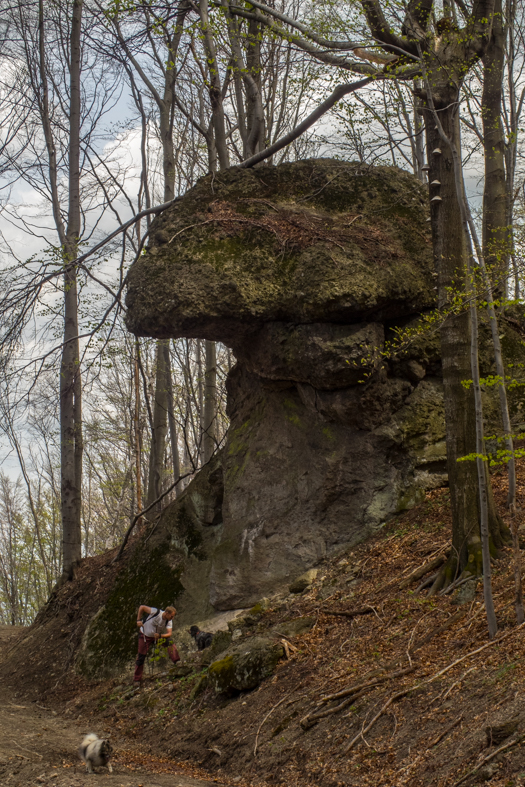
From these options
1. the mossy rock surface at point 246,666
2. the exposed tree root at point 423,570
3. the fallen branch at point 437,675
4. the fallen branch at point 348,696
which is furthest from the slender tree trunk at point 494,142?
the fallen branch at point 348,696

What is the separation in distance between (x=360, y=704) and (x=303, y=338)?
5048 mm

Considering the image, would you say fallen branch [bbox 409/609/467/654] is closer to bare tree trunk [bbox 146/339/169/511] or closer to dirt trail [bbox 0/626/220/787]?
dirt trail [bbox 0/626/220/787]

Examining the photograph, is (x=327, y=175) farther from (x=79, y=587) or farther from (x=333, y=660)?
(x=79, y=587)

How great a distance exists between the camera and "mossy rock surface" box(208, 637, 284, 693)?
6.25m

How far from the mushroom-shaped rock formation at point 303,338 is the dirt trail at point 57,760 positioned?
2.63 meters

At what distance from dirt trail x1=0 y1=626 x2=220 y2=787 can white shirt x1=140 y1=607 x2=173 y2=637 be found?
135 cm

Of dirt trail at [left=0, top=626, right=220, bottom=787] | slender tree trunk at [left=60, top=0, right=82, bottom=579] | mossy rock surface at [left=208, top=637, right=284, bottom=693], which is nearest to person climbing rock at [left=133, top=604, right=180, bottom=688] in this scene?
dirt trail at [left=0, top=626, right=220, bottom=787]

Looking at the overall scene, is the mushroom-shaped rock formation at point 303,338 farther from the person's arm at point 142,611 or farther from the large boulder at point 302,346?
the person's arm at point 142,611

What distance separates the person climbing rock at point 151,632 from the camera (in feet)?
28.2

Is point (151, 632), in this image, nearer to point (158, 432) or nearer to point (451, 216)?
point (158, 432)

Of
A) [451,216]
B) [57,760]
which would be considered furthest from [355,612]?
[451,216]

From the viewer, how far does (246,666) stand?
6340 mm

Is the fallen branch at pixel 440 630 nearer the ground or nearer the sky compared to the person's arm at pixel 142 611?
nearer the sky

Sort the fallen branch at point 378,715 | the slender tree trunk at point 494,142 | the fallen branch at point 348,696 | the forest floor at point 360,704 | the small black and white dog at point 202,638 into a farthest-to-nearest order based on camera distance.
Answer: the slender tree trunk at point 494,142 → the small black and white dog at point 202,638 → the fallen branch at point 348,696 → the fallen branch at point 378,715 → the forest floor at point 360,704
